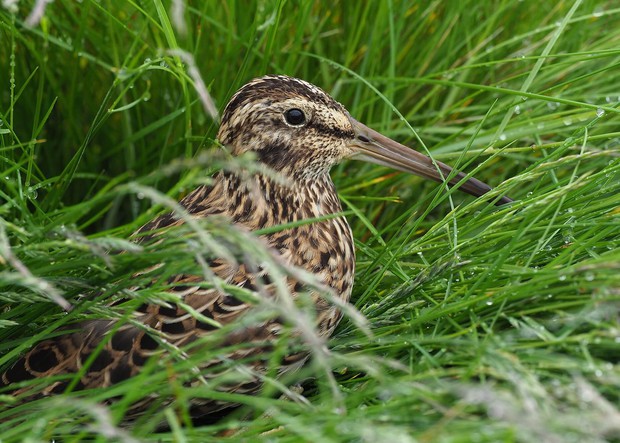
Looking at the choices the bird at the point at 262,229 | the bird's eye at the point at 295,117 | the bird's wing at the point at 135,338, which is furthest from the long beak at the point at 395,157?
the bird's wing at the point at 135,338

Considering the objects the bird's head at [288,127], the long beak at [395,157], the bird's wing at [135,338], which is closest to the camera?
the bird's wing at [135,338]

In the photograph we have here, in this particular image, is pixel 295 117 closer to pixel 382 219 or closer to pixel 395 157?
pixel 395 157

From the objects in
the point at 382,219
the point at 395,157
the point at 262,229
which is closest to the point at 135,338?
the point at 262,229

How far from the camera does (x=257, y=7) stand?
10.0 ft

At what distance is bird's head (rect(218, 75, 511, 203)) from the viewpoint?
102 inches

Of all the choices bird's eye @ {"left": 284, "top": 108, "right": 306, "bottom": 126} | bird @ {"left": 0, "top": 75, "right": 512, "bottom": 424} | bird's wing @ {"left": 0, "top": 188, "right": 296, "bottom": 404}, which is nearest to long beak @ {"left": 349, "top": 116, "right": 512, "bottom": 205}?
bird @ {"left": 0, "top": 75, "right": 512, "bottom": 424}

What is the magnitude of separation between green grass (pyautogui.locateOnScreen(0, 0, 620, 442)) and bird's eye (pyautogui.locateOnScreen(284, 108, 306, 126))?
187 millimetres

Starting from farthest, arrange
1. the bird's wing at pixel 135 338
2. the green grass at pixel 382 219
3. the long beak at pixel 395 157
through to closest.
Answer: the long beak at pixel 395 157 → the bird's wing at pixel 135 338 → the green grass at pixel 382 219

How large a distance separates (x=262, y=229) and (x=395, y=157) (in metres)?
0.68

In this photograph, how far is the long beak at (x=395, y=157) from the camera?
9.14 ft

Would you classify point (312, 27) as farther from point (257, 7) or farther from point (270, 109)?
point (270, 109)

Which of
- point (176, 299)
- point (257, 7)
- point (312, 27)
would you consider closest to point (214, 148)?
point (257, 7)

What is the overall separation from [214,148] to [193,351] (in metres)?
0.77

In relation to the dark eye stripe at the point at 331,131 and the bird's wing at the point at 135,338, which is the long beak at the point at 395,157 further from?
the bird's wing at the point at 135,338
